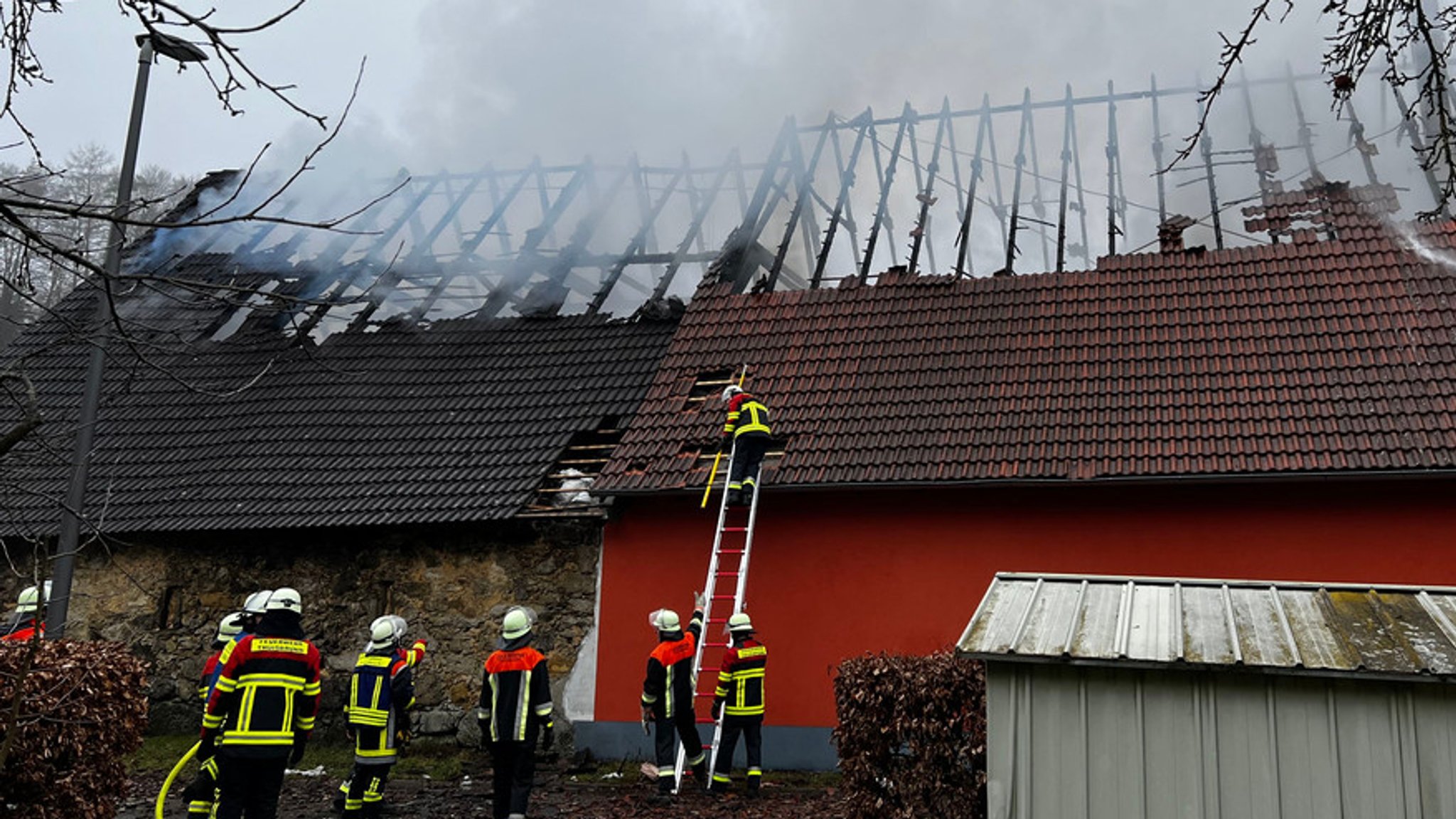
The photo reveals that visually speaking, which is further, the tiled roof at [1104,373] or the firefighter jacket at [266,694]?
the tiled roof at [1104,373]

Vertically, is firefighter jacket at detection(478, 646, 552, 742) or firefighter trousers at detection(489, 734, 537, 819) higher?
firefighter jacket at detection(478, 646, 552, 742)

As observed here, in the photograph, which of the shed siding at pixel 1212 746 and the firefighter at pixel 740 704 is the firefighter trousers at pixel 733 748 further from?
the shed siding at pixel 1212 746

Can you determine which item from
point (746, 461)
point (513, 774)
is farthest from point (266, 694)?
point (746, 461)

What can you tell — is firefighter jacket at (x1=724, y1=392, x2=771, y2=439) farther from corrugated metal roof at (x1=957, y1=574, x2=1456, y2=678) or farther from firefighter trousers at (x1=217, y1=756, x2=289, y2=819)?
corrugated metal roof at (x1=957, y1=574, x2=1456, y2=678)

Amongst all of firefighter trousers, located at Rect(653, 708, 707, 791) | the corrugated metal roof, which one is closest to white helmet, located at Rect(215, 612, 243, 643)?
firefighter trousers, located at Rect(653, 708, 707, 791)

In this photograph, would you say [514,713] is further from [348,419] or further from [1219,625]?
[348,419]

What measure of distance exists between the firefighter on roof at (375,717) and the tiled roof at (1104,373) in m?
3.22

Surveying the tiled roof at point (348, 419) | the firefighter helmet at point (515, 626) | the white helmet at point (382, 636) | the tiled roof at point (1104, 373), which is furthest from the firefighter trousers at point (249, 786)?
the tiled roof at point (1104, 373)

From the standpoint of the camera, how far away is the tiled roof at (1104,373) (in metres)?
9.30

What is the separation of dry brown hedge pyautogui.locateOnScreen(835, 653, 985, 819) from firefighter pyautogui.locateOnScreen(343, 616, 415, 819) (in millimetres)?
2953

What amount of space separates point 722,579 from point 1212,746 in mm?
6444

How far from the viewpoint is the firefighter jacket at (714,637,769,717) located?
8.55 meters

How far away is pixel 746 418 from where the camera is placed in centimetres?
1020

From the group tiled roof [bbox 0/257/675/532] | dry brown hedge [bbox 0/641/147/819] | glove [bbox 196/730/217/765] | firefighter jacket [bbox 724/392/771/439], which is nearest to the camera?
dry brown hedge [bbox 0/641/147/819]
